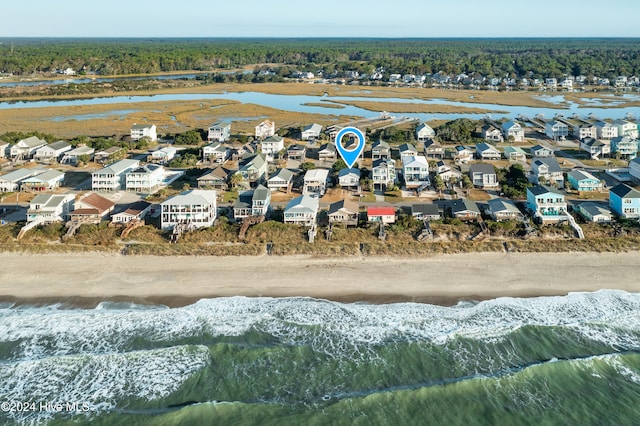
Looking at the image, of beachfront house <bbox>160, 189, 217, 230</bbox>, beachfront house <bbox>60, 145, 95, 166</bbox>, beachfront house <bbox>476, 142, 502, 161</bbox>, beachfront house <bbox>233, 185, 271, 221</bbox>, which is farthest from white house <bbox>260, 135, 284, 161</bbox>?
beachfront house <bbox>476, 142, 502, 161</bbox>

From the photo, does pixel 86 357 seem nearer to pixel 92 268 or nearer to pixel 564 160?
pixel 92 268

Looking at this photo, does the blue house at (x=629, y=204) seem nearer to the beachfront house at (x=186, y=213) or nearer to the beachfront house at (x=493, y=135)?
the beachfront house at (x=493, y=135)

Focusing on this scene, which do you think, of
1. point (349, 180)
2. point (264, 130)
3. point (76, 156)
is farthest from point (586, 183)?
point (76, 156)

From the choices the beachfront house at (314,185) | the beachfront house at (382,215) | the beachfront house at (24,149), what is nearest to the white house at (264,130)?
the beachfront house at (314,185)

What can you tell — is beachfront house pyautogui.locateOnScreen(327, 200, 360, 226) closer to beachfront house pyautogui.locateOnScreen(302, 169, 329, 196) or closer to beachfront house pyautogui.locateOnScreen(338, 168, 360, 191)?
beachfront house pyautogui.locateOnScreen(302, 169, 329, 196)

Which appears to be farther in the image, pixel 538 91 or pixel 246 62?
pixel 246 62

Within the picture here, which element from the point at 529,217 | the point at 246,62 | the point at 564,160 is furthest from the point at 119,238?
the point at 246,62

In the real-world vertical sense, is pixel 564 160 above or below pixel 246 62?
below
